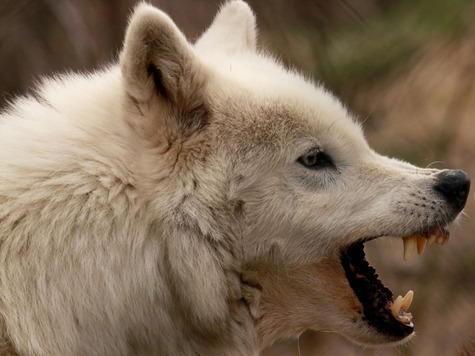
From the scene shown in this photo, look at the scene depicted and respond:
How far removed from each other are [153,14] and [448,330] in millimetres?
4347

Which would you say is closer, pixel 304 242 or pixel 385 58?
pixel 304 242

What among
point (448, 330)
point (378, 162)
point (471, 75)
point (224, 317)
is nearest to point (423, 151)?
point (471, 75)

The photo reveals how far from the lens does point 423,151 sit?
698cm

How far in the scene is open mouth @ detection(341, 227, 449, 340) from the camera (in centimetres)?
362

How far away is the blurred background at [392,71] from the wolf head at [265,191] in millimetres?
2956

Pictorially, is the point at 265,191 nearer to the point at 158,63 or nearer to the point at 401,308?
the point at 158,63

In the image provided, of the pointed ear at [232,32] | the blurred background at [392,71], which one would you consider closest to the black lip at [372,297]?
the pointed ear at [232,32]

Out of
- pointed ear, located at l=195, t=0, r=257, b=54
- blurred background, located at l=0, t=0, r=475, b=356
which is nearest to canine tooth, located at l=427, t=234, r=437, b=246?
pointed ear, located at l=195, t=0, r=257, b=54

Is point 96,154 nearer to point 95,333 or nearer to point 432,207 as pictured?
point 95,333

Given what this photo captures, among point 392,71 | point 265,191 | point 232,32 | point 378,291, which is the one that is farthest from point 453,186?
point 392,71

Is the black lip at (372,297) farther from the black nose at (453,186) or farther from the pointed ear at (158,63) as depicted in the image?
the pointed ear at (158,63)

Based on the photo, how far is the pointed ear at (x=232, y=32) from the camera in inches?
162

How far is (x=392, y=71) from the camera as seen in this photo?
7.24 meters

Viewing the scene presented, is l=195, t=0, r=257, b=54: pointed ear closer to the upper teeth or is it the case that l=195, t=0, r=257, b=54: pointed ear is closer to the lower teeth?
the upper teeth
